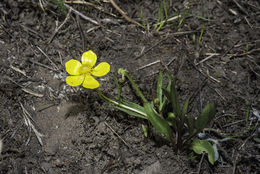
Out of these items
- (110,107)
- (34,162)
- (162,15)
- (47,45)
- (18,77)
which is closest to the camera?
(34,162)

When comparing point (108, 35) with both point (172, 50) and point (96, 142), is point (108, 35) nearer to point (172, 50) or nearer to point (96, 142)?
point (172, 50)

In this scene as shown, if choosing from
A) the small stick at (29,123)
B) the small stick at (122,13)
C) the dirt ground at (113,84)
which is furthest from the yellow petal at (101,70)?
the small stick at (122,13)

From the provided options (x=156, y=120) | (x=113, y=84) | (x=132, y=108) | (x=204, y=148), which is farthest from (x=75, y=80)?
(x=204, y=148)

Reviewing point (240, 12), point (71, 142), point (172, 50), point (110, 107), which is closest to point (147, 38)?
point (172, 50)

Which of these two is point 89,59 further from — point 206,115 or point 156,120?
point 206,115

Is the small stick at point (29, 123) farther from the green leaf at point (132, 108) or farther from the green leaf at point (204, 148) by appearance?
the green leaf at point (204, 148)

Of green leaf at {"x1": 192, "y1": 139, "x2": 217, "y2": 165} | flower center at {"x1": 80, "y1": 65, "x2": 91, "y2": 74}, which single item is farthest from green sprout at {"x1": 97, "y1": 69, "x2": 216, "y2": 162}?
flower center at {"x1": 80, "y1": 65, "x2": 91, "y2": 74}
